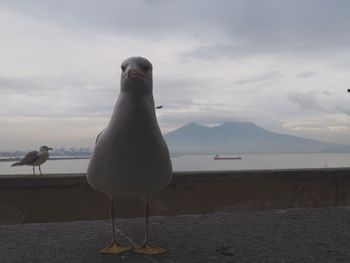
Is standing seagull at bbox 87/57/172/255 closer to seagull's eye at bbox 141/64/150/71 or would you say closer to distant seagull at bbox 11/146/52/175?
seagull's eye at bbox 141/64/150/71

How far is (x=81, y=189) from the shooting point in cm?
630

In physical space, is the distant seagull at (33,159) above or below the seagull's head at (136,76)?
below

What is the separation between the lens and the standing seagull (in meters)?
3.33

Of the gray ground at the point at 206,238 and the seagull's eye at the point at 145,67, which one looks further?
the gray ground at the point at 206,238

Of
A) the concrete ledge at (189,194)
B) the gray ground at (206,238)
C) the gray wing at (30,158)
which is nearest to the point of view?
the gray ground at (206,238)

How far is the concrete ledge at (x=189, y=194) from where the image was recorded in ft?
20.1

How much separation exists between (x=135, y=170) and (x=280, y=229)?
2234 millimetres

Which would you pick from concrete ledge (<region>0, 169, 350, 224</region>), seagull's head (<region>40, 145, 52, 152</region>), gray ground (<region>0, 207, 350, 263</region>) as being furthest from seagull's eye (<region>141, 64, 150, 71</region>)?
seagull's head (<region>40, 145, 52, 152</region>)

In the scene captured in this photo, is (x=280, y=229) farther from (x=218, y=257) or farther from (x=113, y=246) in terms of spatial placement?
(x=113, y=246)

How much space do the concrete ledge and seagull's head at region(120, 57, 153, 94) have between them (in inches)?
122

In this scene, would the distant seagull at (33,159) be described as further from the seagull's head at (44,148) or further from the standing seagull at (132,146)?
the standing seagull at (132,146)

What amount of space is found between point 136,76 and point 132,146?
1.78ft

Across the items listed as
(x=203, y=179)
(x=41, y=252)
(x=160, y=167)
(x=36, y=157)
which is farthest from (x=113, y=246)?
(x=36, y=157)

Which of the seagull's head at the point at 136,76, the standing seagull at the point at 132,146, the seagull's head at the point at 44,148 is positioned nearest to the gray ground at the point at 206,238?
the standing seagull at the point at 132,146
